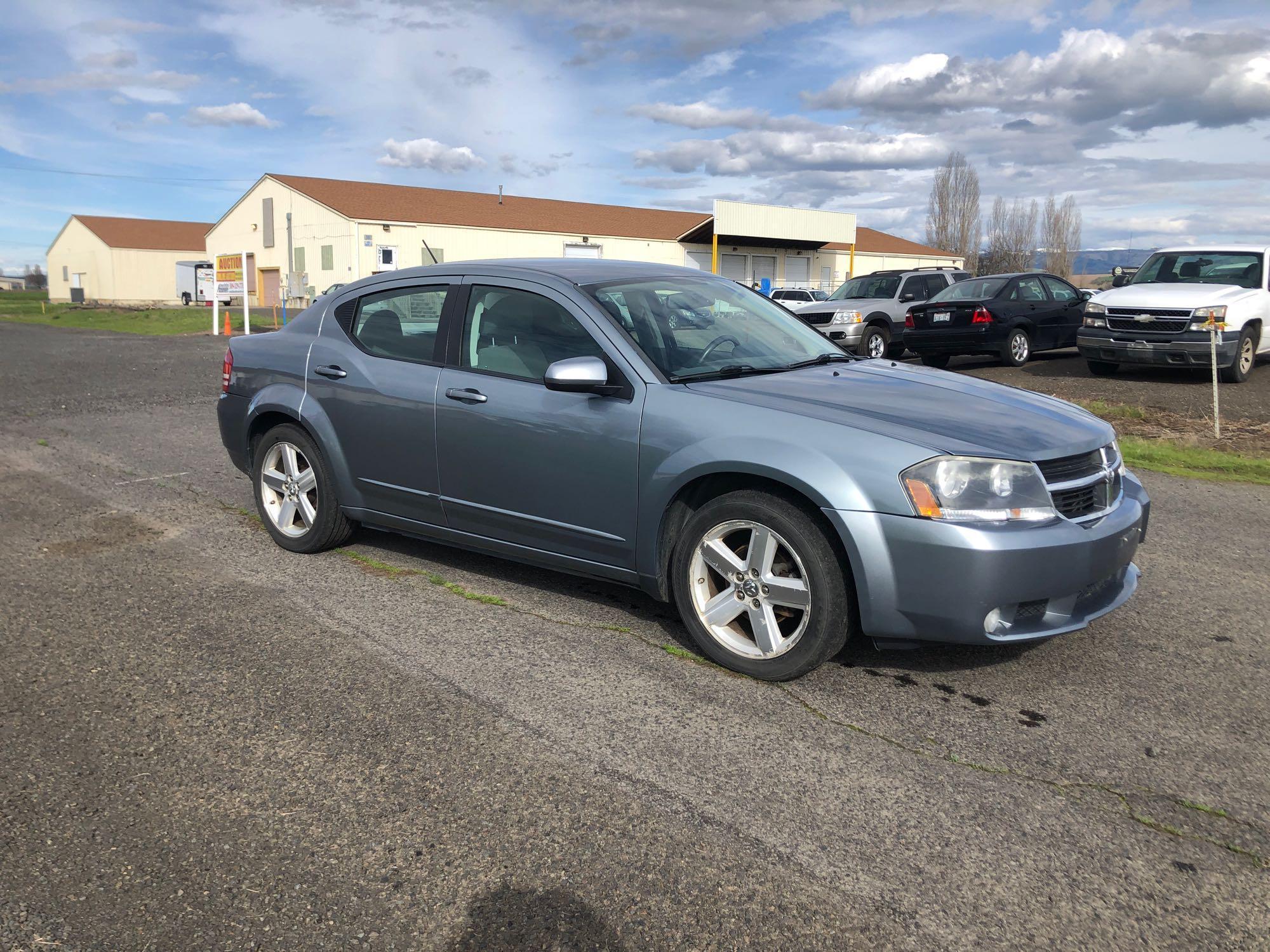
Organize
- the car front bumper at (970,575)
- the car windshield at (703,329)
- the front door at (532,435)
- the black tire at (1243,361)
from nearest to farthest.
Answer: the car front bumper at (970,575)
the front door at (532,435)
the car windshield at (703,329)
the black tire at (1243,361)

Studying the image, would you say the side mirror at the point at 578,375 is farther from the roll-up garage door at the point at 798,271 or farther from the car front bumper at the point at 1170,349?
the roll-up garage door at the point at 798,271

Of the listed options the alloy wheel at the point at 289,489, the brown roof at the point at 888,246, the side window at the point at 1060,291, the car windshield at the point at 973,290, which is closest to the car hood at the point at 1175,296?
the car windshield at the point at 973,290

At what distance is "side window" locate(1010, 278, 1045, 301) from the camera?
663 inches

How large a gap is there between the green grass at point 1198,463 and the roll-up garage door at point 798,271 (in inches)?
1804

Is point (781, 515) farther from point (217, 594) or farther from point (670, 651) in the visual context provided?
point (217, 594)

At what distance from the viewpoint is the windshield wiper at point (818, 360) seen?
4840 mm

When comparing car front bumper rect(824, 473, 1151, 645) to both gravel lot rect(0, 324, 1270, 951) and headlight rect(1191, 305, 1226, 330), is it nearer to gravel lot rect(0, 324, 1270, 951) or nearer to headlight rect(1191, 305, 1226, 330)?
gravel lot rect(0, 324, 1270, 951)

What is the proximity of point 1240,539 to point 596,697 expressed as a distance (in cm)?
460

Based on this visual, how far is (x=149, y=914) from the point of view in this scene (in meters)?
2.57

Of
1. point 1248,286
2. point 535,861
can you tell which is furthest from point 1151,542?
point 1248,286

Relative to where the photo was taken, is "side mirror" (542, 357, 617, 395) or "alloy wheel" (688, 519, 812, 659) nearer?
"alloy wheel" (688, 519, 812, 659)

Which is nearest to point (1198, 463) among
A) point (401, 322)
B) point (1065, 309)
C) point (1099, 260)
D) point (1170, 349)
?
point (1170, 349)

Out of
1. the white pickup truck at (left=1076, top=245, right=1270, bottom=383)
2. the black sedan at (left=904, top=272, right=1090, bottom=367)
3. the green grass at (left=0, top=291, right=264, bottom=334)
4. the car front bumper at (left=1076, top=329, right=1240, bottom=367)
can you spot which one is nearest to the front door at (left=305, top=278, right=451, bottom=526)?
the white pickup truck at (left=1076, top=245, right=1270, bottom=383)

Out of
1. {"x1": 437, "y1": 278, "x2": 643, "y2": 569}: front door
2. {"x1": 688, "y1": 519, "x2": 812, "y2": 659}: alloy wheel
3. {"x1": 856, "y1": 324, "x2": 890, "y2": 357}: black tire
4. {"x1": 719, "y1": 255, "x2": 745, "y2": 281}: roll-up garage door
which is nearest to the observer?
{"x1": 688, "y1": 519, "x2": 812, "y2": 659}: alloy wheel
